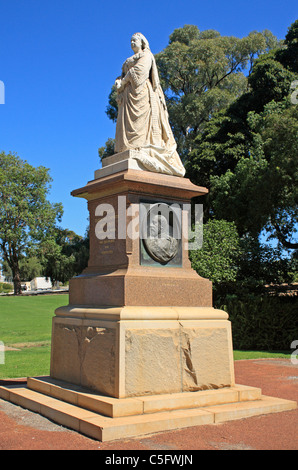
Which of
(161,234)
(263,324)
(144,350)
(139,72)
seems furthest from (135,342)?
(263,324)

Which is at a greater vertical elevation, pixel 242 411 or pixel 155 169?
pixel 155 169

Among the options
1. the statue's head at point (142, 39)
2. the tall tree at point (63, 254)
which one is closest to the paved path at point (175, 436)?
the statue's head at point (142, 39)

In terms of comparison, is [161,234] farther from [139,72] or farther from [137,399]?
[139,72]

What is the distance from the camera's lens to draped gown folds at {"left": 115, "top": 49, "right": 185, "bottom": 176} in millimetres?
7282

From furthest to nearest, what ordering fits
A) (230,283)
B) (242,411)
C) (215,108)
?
(215,108), (230,283), (242,411)

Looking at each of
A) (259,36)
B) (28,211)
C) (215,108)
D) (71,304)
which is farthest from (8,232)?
(71,304)

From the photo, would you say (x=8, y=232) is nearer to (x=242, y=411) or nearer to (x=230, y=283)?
(x=230, y=283)

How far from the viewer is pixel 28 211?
45531 mm

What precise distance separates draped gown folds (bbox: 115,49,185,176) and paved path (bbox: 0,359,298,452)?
138 inches

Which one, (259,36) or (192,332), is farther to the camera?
(259,36)

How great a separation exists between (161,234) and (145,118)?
181cm

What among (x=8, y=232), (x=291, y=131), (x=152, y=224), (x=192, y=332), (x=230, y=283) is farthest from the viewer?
(x=8, y=232)

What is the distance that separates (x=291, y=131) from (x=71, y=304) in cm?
980

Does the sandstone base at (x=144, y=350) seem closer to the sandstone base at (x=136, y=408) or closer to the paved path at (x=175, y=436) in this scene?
the sandstone base at (x=136, y=408)
